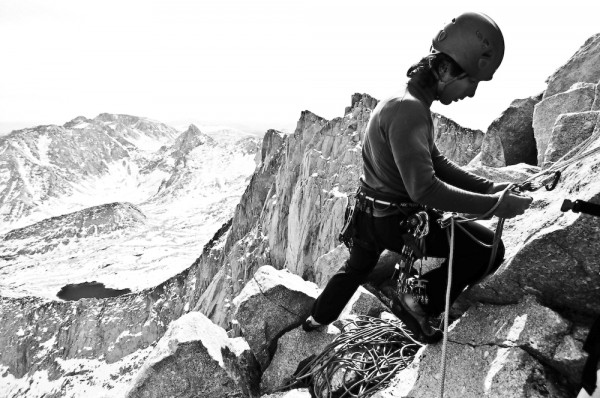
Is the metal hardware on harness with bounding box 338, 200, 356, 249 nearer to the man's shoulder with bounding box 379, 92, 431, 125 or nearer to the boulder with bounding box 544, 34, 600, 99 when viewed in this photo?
the man's shoulder with bounding box 379, 92, 431, 125

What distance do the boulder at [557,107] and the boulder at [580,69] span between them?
1121 mm

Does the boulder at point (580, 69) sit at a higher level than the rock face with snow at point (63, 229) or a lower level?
higher

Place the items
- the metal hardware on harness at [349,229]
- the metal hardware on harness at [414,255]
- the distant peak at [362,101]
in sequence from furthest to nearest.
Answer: the distant peak at [362,101]
the metal hardware on harness at [349,229]
the metal hardware on harness at [414,255]

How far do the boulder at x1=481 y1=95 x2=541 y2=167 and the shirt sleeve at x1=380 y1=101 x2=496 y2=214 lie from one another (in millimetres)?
7505

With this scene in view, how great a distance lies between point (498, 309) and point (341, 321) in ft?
8.99

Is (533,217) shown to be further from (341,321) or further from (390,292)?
(341,321)

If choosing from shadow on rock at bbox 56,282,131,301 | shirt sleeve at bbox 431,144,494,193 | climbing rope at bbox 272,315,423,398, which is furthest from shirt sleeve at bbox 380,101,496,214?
shadow on rock at bbox 56,282,131,301

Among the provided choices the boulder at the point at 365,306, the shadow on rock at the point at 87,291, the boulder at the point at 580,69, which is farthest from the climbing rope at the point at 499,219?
the shadow on rock at the point at 87,291

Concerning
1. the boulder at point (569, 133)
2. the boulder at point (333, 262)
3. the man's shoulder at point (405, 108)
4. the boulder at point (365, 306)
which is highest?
the man's shoulder at point (405, 108)

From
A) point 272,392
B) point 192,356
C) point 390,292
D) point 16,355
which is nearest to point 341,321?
point 390,292

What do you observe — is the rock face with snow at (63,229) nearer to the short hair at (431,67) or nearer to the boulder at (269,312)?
the boulder at (269,312)

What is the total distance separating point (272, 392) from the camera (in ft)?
19.6

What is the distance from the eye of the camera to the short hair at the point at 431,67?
3.82m

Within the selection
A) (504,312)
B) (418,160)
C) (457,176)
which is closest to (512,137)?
(457,176)
